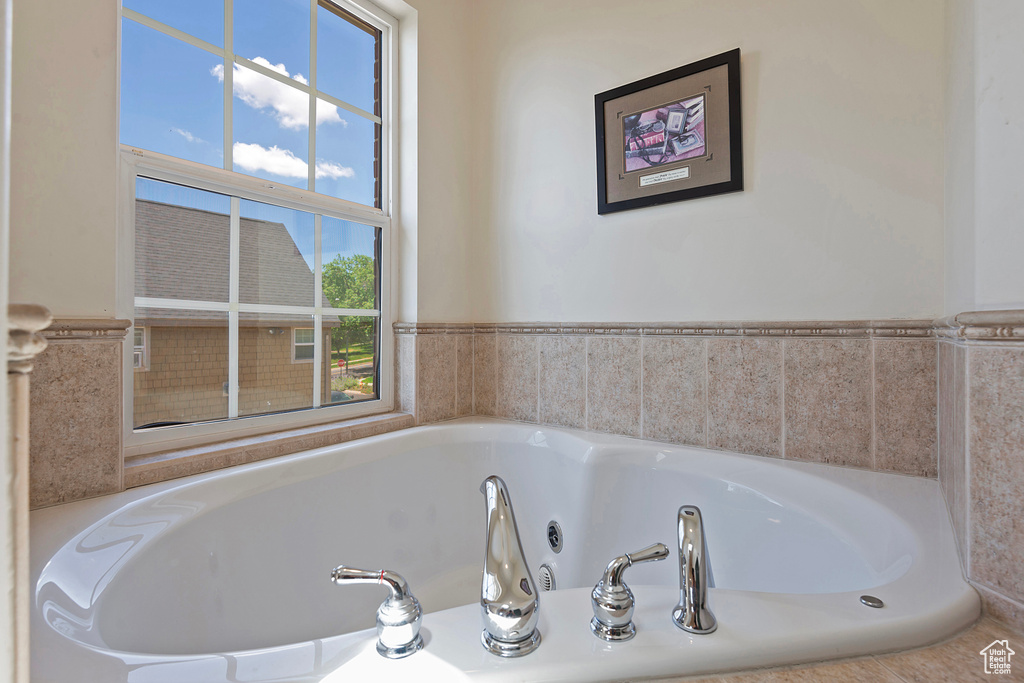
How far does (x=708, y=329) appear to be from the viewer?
55.1 inches

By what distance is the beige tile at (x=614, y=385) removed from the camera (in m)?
1.54

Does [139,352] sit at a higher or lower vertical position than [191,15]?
lower

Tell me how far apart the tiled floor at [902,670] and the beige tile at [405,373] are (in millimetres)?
1389

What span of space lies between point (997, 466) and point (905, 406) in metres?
0.56

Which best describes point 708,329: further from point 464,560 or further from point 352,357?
point 352,357

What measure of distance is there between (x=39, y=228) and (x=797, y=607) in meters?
1.49

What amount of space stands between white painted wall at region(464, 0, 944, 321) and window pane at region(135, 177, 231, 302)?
799mm

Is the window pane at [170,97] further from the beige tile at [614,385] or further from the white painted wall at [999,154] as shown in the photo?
the white painted wall at [999,154]

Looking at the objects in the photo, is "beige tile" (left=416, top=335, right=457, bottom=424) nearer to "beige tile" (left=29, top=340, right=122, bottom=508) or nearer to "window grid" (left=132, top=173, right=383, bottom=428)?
"window grid" (left=132, top=173, right=383, bottom=428)

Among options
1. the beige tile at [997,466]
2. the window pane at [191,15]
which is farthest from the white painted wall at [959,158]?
the window pane at [191,15]

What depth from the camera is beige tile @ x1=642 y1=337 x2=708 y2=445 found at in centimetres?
141

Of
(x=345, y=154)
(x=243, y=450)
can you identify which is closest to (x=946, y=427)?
(x=243, y=450)

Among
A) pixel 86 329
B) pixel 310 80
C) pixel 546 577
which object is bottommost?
pixel 546 577

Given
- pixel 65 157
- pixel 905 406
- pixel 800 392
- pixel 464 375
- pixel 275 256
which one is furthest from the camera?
pixel 464 375
